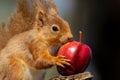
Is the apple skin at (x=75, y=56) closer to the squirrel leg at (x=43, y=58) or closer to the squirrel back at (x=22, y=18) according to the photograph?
the squirrel leg at (x=43, y=58)

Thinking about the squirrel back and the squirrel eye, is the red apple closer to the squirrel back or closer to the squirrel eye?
the squirrel eye

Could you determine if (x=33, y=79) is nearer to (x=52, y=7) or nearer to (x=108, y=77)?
(x=52, y=7)

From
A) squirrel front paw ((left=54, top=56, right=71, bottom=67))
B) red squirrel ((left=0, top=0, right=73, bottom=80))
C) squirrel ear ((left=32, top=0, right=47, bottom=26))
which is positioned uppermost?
squirrel ear ((left=32, top=0, right=47, bottom=26))

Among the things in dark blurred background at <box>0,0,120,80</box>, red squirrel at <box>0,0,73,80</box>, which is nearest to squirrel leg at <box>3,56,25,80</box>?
red squirrel at <box>0,0,73,80</box>

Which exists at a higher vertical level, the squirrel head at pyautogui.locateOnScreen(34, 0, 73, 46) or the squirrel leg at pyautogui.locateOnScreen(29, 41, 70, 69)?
the squirrel head at pyautogui.locateOnScreen(34, 0, 73, 46)

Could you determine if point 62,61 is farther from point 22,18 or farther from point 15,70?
point 22,18

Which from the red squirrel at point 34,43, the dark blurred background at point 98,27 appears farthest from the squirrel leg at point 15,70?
the dark blurred background at point 98,27
